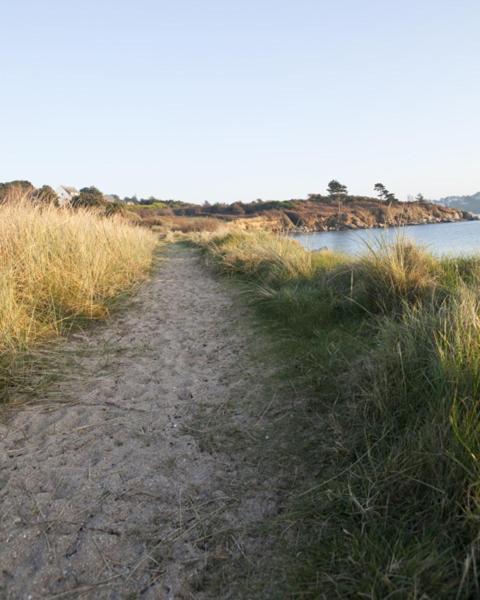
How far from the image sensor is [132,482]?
1887mm

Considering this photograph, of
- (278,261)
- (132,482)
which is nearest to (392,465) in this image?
(132,482)

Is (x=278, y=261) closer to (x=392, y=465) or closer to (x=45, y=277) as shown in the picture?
(x=45, y=277)

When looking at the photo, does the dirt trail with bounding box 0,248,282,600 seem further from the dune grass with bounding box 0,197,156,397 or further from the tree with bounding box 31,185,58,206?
the tree with bounding box 31,185,58,206

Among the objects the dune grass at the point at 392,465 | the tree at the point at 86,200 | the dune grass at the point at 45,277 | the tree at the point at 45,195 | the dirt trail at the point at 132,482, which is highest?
the tree at the point at 86,200

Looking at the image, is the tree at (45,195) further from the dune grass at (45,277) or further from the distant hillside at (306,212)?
the distant hillside at (306,212)

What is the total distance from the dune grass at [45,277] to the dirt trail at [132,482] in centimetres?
52

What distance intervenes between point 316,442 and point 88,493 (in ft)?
3.88

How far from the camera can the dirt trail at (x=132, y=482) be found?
1418 mm

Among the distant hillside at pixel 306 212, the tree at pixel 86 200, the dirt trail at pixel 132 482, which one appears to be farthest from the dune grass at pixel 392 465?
the distant hillside at pixel 306 212

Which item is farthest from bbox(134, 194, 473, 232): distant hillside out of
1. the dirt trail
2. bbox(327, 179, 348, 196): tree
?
the dirt trail

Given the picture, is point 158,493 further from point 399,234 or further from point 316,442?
Result: point 399,234

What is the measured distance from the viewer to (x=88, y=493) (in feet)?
5.96

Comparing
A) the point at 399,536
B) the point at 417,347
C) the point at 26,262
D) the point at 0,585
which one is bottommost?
the point at 0,585

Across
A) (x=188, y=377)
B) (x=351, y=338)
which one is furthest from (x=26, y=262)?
(x=351, y=338)
